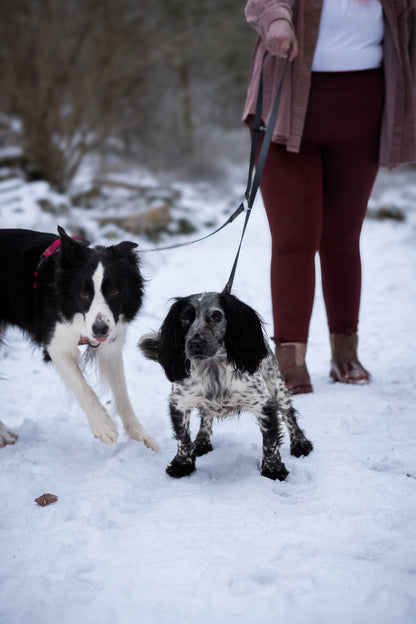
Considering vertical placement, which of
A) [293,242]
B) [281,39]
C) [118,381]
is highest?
[281,39]

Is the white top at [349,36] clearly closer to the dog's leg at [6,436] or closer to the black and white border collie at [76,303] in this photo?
the black and white border collie at [76,303]

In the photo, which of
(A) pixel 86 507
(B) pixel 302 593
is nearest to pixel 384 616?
(B) pixel 302 593

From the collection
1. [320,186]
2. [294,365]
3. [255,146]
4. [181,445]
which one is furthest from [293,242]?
[181,445]

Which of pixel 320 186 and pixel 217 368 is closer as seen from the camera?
pixel 217 368

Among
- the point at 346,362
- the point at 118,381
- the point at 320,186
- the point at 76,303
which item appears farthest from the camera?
the point at 346,362

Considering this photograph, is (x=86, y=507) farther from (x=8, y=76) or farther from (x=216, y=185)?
(x=216, y=185)

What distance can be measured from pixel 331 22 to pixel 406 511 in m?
2.47

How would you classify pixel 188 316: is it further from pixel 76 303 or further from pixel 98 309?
pixel 76 303

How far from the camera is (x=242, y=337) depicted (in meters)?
2.28

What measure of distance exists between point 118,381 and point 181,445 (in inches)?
27.3

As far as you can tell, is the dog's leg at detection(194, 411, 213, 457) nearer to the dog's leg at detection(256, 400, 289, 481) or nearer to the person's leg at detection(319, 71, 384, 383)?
the dog's leg at detection(256, 400, 289, 481)

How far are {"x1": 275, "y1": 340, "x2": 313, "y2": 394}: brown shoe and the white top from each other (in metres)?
1.60

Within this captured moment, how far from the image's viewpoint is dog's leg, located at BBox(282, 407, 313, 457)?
2.56 m

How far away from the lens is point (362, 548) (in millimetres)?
1760
